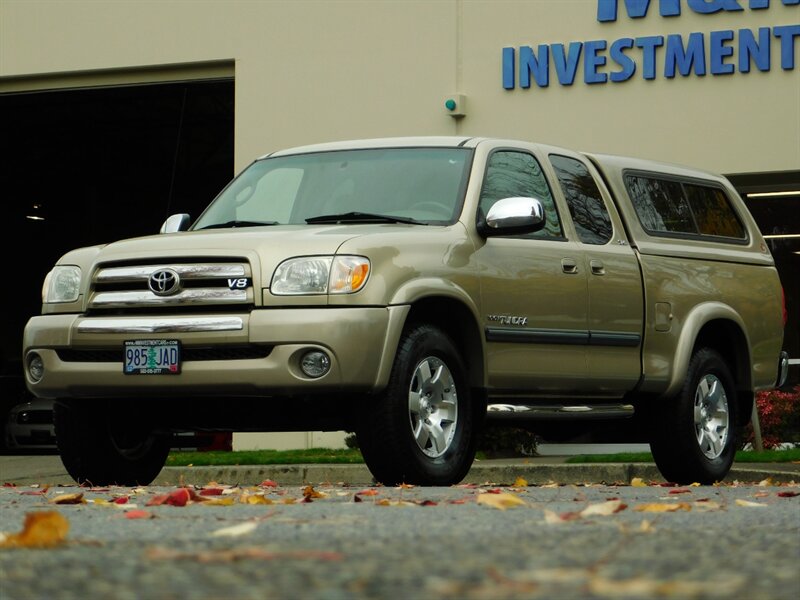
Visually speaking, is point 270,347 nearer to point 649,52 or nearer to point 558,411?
point 558,411

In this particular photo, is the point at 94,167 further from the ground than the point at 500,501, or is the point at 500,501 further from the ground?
the point at 94,167

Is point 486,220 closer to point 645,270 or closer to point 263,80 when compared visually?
point 645,270

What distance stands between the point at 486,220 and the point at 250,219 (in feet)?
4.35

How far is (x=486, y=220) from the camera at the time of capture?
834 centimetres

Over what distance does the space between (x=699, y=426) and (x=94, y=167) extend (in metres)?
20.5

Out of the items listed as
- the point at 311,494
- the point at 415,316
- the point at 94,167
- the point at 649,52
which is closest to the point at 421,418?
the point at 415,316

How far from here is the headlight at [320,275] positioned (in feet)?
24.6

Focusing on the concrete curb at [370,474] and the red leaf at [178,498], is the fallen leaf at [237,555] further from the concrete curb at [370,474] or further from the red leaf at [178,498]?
the concrete curb at [370,474]

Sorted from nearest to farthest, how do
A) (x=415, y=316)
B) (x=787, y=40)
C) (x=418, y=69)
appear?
(x=415, y=316)
(x=787, y=40)
(x=418, y=69)

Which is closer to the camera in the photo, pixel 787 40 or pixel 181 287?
pixel 181 287

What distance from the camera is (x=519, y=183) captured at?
29.5ft

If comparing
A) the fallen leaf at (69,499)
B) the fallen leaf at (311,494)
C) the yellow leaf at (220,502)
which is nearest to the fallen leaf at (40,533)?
the yellow leaf at (220,502)

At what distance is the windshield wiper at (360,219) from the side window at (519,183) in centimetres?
54

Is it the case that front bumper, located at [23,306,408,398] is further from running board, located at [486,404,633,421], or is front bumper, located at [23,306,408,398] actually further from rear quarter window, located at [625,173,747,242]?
rear quarter window, located at [625,173,747,242]
